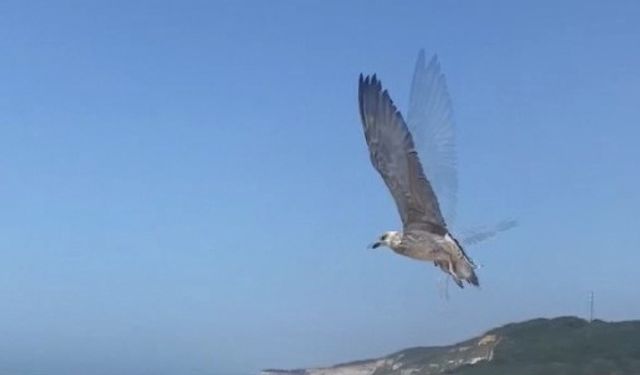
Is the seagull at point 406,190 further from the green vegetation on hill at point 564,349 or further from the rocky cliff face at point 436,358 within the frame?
the rocky cliff face at point 436,358

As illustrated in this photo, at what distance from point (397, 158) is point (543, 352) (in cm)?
13802

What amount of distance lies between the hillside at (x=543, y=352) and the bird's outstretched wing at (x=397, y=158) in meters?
118

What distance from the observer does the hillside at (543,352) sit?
129 m

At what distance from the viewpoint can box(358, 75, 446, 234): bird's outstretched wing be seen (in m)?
9.11

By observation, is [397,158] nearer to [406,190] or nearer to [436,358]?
[406,190]

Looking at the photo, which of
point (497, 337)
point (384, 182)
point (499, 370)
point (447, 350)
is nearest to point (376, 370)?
point (447, 350)

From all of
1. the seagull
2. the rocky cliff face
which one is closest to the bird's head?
the seagull

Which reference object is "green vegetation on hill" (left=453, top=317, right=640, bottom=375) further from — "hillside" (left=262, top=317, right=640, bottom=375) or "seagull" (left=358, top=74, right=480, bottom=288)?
"seagull" (left=358, top=74, right=480, bottom=288)

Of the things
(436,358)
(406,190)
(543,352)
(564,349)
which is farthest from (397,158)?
(436,358)

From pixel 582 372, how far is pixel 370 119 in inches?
4759

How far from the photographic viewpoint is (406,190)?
30.8 feet

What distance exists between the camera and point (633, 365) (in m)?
126

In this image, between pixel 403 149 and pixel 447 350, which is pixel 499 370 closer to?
pixel 447 350

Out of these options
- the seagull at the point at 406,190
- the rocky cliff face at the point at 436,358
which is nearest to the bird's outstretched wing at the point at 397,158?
the seagull at the point at 406,190
